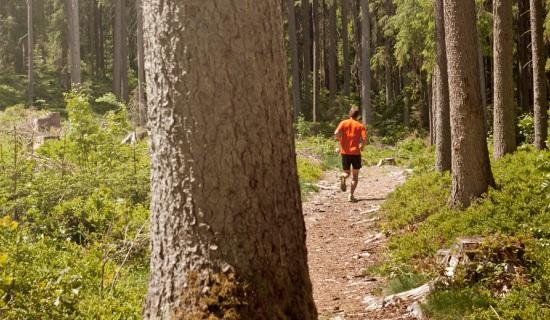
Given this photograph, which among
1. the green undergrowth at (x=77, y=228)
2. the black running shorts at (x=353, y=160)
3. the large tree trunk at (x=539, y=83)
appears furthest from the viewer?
the black running shorts at (x=353, y=160)

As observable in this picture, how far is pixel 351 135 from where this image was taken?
40.2 ft

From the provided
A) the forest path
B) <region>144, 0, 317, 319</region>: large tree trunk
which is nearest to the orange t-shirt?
the forest path

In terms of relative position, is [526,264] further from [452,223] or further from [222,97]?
[222,97]

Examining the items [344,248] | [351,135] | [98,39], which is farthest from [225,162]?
[98,39]

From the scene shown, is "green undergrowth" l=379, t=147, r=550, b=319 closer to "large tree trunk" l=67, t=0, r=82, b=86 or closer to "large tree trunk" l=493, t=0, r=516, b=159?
"large tree trunk" l=493, t=0, r=516, b=159

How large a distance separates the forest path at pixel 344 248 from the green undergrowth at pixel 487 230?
35cm

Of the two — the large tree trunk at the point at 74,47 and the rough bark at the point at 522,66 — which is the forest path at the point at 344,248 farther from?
the large tree trunk at the point at 74,47

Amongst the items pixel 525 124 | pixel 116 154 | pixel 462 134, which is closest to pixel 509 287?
pixel 462 134

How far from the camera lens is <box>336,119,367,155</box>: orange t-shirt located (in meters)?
12.2

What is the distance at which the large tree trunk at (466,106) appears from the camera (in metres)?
8.19

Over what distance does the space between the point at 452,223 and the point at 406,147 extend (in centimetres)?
1748

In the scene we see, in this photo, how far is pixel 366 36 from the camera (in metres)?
29.2

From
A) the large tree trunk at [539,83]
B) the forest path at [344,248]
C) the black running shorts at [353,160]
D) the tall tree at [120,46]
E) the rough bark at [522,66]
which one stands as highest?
the tall tree at [120,46]

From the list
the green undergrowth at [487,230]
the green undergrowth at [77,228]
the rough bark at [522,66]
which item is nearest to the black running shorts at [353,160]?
the green undergrowth at [487,230]
